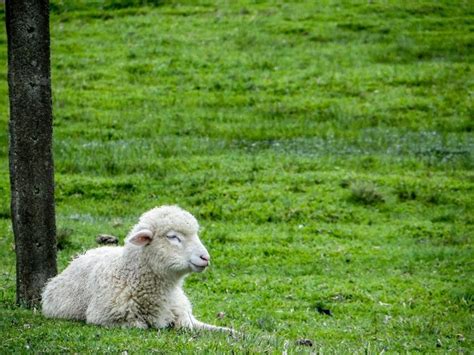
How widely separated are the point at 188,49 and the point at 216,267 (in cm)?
1752

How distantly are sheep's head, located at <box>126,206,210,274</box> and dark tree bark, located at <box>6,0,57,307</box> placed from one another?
195cm

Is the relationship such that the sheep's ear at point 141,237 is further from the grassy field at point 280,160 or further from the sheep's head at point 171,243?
the grassy field at point 280,160

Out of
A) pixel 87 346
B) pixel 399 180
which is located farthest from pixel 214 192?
pixel 87 346

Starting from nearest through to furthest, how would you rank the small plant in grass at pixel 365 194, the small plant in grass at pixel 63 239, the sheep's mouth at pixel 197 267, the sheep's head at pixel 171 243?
1. the sheep's mouth at pixel 197 267
2. the sheep's head at pixel 171 243
3. the small plant in grass at pixel 63 239
4. the small plant in grass at pixel 365 194

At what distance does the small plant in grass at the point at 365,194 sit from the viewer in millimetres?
19375

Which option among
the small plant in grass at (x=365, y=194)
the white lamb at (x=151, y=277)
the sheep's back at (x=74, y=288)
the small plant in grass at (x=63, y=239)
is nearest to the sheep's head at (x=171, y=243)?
the white lamb at (x=151, y=277)

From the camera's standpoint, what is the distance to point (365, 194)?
1938 cm

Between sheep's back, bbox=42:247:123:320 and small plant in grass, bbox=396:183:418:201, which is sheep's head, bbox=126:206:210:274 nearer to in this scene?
sheep's back, bbox=42:247:123:320

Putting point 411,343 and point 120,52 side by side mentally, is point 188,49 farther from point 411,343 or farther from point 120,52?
point 411,343

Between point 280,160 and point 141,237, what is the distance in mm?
12397

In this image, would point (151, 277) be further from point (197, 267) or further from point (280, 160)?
point (280, 160)

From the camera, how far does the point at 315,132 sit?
81.6 ft

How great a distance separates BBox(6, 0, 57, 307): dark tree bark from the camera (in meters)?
11.5

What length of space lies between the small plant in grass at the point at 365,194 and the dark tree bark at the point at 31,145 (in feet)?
29.7
